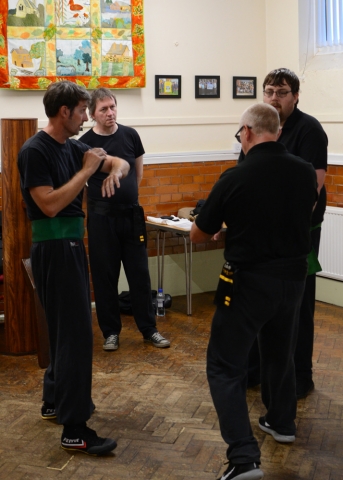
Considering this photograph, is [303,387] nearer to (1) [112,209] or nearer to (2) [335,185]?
(1) [112,209]

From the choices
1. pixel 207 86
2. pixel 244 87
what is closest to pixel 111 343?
pixel 207 86

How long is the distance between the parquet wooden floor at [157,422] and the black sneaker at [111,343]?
2.4 inches

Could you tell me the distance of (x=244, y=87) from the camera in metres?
6.76

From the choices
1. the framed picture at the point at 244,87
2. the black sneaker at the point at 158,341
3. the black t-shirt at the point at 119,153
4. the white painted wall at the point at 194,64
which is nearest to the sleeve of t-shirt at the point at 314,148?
the black t-shirt at the point at 119,153

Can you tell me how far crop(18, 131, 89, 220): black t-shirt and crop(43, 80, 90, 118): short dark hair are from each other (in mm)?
127

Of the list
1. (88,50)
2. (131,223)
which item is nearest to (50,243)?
(131,223)

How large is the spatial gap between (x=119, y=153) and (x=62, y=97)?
5.69 feet

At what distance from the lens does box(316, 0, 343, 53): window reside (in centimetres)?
618

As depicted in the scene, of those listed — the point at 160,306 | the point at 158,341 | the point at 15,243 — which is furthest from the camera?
the point at 160,306

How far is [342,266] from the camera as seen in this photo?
19.8ft

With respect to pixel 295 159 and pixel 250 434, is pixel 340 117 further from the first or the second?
pixel 250 434

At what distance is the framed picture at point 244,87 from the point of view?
22.0ft

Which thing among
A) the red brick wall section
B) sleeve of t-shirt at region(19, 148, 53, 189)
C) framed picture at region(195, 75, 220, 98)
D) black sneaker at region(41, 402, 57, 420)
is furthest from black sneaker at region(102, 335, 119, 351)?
framed picture at region(195, 75, 220, 98)

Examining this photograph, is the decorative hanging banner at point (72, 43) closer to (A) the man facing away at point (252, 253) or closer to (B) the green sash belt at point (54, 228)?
(B) the green sash belt at point (54, 228)
